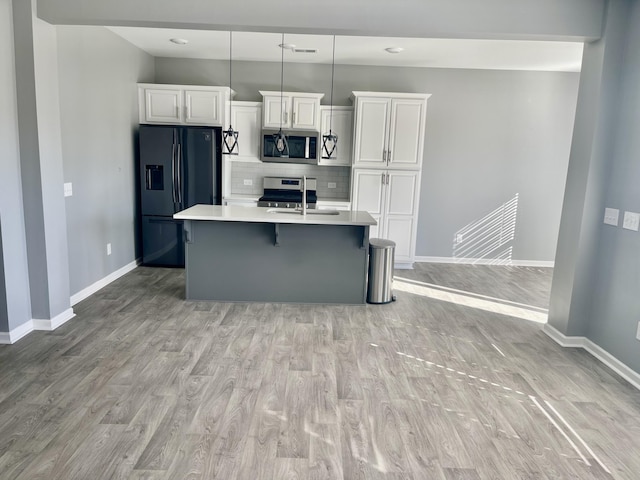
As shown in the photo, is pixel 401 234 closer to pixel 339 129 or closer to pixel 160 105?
pixel 339 129

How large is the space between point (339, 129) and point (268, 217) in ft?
7.89

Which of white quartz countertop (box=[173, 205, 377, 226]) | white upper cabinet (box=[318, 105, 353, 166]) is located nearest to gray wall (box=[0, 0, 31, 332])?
white quartz countertop (box=[173, 205, 377, 226])

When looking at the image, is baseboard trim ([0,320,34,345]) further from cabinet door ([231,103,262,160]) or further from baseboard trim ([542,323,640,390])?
baseboard trim ([542,323,640,390])

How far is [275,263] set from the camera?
4504mm

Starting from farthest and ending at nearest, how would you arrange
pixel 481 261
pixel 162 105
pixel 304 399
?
pixel 481 261, pixel 162 105, pixel 304 399

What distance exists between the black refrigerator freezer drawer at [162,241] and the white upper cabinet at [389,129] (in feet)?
8.09

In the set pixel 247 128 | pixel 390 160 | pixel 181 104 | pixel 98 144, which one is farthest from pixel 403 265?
pixel 98 144

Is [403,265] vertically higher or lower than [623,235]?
lower

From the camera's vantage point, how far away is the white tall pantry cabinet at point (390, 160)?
583cm

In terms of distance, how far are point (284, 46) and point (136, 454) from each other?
4.61m

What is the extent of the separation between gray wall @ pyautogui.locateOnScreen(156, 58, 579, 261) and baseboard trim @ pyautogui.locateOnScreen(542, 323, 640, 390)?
2823mm

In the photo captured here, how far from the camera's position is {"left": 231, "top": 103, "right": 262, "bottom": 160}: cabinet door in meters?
6.02

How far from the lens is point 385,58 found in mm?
5805

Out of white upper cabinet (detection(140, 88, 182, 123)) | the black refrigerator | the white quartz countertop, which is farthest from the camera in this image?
white upper cabinet (detection(140, 88, 182, 123))
